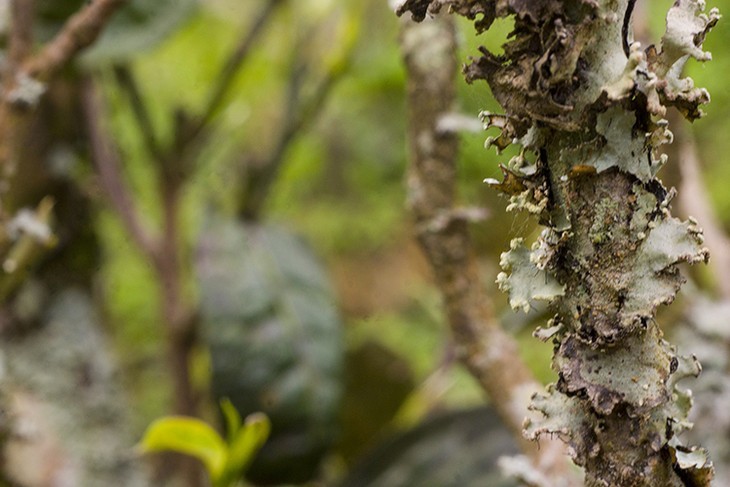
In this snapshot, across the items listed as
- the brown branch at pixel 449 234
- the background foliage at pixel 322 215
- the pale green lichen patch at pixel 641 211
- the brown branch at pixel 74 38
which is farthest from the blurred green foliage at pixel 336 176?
the pale green lichen patch at pixel 641 211

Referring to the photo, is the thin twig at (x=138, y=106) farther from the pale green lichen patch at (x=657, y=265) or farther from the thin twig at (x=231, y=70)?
the pale green lichen patch at (x=657, y=265)

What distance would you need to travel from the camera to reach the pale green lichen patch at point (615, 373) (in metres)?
0.24

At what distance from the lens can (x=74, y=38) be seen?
402 mm

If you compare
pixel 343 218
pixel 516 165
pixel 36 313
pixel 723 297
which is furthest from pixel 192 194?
pixel 516 165

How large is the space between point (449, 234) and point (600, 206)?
239 millimetres

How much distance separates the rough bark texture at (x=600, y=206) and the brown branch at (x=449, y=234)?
194mm

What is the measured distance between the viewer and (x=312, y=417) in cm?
65

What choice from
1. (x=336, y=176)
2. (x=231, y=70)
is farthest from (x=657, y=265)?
(x=336, y=176)

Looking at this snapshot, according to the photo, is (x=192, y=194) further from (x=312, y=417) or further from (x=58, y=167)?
(x=312, y=417)

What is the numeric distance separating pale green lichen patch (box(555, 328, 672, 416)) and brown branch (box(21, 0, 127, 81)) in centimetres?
29

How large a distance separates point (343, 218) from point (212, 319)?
681mm

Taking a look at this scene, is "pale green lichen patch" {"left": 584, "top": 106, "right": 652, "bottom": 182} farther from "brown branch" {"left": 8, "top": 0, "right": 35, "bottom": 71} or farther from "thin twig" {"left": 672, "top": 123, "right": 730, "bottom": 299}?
"thin twig" {"left": 672, "top": 123, "right": 730, "bottom": 299}

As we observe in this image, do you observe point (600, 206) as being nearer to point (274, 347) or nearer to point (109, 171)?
point (274, 347)

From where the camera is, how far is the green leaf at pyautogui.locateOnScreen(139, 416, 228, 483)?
18.4 inches
